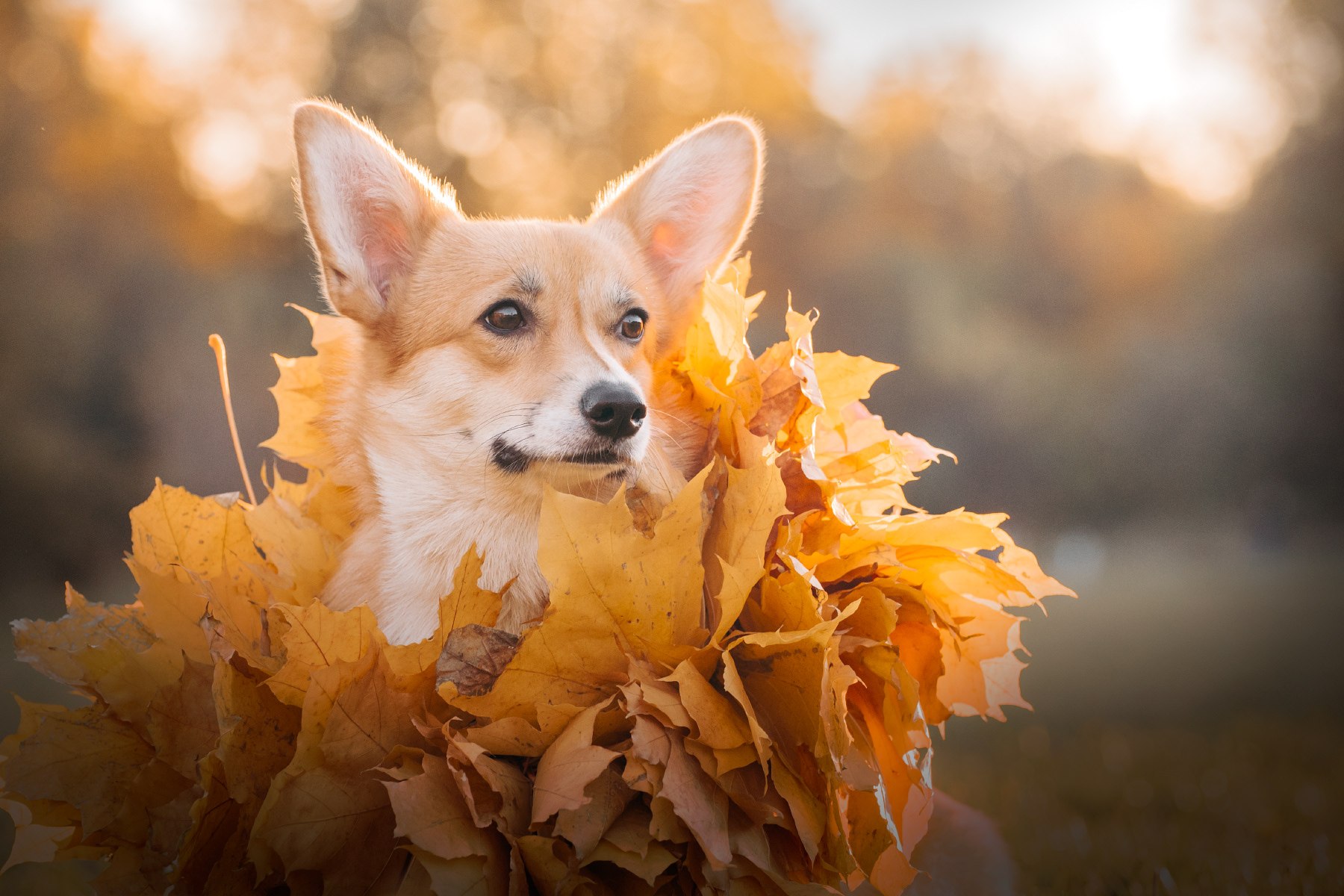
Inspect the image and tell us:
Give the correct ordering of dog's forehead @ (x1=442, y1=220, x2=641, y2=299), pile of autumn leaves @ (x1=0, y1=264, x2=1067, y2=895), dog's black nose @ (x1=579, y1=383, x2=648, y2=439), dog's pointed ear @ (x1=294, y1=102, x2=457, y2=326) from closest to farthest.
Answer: pile of autumn leaves @ (x1=0, y1=264, x2=1067, y2=895) < dog's black nose @ (x1=579, y1=383, x2=648, y2=439) < dog's pointed ear @ (x1=294, y1=102, x2=457, y2=326) < dog's forehead @ (x1=442, y1=220, x2=641, y2=299)

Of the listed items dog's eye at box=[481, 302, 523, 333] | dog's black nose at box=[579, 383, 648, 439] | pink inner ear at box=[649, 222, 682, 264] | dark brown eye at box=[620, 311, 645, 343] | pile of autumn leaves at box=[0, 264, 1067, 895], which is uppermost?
pink inner ear at box=[649, 222, 682, 264]

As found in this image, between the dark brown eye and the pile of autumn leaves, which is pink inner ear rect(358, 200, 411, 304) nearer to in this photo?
the dark brown eye

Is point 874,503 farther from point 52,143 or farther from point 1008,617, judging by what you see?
point 52,143

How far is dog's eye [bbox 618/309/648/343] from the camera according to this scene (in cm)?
200

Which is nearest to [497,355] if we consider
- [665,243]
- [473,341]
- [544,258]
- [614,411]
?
[473,341]

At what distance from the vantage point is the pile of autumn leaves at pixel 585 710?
131 cm

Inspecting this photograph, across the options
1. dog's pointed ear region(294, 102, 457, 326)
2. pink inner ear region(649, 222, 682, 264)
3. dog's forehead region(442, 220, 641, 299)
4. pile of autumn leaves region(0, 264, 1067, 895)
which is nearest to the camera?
pile of autumn leaves region(0, 264, 1067, 895)

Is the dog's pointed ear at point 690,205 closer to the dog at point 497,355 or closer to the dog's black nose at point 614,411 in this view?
the dog at point 497,355

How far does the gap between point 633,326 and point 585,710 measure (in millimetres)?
916

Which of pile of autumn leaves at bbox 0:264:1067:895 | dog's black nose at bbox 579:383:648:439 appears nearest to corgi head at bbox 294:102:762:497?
dog's black nose at bbox 579:383:648:439

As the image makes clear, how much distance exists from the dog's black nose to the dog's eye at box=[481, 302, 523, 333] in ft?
1.15

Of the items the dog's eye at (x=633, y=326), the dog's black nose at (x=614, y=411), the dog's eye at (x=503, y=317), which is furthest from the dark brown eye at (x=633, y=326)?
the dog's black nose at (x=614, y=411)

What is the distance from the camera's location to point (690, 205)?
7.07 ft

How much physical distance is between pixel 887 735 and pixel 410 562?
92cm
